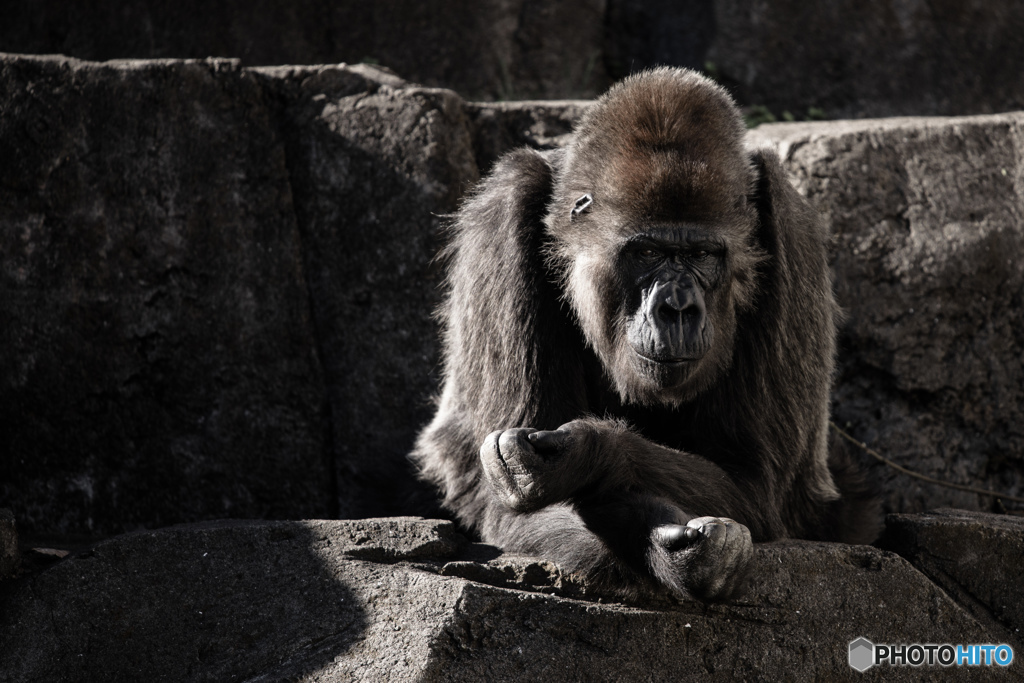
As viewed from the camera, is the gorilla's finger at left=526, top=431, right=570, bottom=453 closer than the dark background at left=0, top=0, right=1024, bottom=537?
Yes

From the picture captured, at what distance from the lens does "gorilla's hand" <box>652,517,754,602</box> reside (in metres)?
2.79

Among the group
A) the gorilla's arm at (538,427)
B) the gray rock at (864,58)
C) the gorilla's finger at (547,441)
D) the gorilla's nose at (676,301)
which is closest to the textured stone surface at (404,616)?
the gorilla's arm at (538,427)

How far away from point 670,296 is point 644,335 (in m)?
0.16

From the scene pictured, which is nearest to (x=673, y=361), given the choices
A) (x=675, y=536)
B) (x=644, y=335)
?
(x=644, y=335)

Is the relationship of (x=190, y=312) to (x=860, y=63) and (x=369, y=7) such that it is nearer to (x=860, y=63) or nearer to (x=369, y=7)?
(x=369, y=7)

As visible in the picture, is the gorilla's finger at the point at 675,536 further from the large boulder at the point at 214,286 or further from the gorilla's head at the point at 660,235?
the large boulder at the point at 214,286

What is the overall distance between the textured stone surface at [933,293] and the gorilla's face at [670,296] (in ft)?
7.19

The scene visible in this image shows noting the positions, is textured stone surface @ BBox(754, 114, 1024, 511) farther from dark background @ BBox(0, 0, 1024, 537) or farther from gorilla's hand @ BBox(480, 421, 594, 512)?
gorilla's hand @ BBox(480, 421, 594, 512)

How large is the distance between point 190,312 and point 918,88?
5.63 meters

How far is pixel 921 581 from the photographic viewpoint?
11.3ft

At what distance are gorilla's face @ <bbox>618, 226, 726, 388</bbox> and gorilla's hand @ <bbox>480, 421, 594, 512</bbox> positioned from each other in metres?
0.45

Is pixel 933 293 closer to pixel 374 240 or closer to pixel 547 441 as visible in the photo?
pixel 374 240

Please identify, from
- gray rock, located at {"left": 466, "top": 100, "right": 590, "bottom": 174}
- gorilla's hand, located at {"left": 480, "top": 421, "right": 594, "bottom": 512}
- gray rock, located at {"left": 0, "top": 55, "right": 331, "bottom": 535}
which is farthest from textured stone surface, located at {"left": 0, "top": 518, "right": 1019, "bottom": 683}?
gray rock, located at {"left": 466, "top": 100, "right": 590, "bottom": 174}

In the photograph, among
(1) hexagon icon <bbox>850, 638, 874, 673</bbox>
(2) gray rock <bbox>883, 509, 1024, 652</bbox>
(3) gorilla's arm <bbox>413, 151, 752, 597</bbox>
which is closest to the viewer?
(3) gorilla's arm <bbox>413, 151, 752, 597</bbox>
